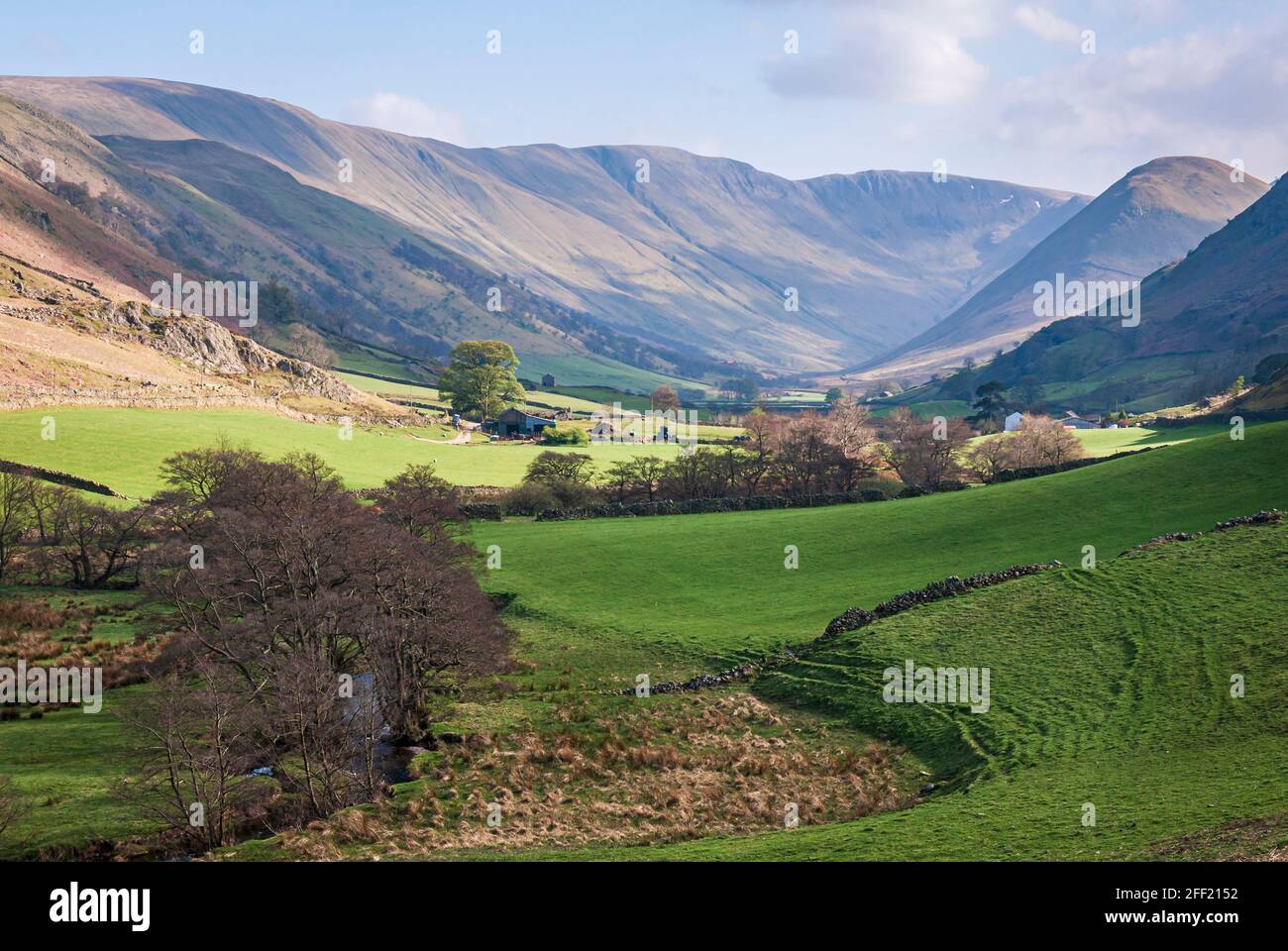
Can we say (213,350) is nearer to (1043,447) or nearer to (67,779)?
(1043,447)

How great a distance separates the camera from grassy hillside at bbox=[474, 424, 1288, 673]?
50.6 m

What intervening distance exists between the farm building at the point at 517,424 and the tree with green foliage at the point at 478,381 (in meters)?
10.4

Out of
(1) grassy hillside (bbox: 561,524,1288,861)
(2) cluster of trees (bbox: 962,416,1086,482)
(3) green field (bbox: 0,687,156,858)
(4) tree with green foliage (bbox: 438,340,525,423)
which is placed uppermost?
(4) tree with green foliage (bbox: 438,340,525,423)

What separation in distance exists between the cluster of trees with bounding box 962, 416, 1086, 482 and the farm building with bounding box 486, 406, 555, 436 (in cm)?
7249

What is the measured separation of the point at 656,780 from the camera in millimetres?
32188

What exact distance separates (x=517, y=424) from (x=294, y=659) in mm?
135457

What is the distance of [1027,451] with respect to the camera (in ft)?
351

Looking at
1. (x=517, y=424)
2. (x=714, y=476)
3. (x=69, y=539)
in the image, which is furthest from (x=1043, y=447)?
(x=69, y=539)

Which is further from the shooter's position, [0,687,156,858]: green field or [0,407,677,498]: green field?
[0,407,677,498]: green field

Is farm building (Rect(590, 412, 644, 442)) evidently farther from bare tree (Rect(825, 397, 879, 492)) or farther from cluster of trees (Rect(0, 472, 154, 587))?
cluster of trees (Rect(0, 472, 154, 587))

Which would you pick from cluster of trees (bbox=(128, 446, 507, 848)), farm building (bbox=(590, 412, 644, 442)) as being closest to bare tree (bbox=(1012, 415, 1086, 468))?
farm building (bbox=(590, 412, 644, 442))

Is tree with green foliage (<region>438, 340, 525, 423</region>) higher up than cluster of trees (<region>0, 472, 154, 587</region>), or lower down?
higher up
